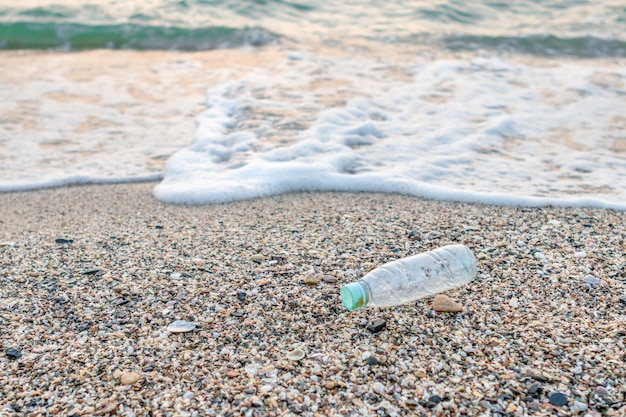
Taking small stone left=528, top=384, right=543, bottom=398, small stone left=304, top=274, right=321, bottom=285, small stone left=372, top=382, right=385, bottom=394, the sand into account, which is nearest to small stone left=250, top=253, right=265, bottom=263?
the sand

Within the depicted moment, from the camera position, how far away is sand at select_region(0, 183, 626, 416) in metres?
1.53

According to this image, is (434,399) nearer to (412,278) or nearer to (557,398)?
(557,398)

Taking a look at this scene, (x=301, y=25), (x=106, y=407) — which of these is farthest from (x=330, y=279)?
(x=301, y=25)

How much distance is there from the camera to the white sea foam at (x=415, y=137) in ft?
11.7

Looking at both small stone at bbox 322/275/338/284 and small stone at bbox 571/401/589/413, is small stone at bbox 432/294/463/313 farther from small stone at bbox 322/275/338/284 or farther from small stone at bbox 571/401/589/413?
small stone at bbox 571/401/589/413

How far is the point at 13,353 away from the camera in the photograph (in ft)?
5.71

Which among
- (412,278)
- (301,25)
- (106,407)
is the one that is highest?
(301,25)

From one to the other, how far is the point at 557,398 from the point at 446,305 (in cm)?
53

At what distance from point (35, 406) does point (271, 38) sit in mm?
8073

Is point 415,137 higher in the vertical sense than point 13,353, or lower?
higher

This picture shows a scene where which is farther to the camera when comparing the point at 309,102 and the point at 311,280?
the point at 309,102

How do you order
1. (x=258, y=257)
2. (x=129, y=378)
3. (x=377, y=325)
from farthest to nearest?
1. (x=258, y=257)
2. (x=377, y=325)
3. (x=129, y=378)

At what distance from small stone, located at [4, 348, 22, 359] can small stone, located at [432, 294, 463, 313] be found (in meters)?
1.42

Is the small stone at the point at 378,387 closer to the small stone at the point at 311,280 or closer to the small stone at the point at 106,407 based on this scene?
the small stone at the point at 311,280
